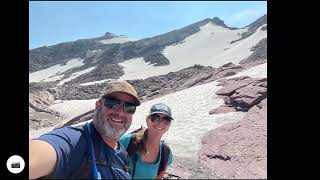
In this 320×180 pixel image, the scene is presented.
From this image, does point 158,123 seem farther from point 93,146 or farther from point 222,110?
point 222,110

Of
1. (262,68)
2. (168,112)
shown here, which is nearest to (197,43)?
(262,68)

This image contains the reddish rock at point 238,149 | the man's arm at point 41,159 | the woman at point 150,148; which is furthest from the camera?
the reddish rock at point 238,149

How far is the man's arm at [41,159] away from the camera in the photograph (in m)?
1.87

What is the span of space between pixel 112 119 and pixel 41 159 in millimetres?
975

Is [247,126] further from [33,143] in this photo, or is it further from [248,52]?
[248,52]

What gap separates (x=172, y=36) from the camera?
11912cm

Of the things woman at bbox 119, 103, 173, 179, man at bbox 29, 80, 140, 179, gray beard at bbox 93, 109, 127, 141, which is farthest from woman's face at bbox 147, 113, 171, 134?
gray beard at bbox 93, 109, 127, 141

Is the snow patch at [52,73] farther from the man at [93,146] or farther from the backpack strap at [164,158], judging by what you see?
the man at [93,146]

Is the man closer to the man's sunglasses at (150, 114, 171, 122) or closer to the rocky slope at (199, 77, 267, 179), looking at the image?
the man's sunglasses at (150, 114, 171, 122)

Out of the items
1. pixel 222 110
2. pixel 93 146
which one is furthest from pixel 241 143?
pixel 93 146
